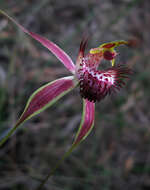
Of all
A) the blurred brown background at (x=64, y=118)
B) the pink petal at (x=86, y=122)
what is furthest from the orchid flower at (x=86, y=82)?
the blurred brown background at (x=64, y=118)

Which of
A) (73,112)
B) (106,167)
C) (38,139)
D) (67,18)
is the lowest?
(106,167)

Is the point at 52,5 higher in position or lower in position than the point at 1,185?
higher

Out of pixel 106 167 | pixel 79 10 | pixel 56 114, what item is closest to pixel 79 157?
pixel 106 167

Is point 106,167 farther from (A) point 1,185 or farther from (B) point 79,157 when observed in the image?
(A) point 1,185

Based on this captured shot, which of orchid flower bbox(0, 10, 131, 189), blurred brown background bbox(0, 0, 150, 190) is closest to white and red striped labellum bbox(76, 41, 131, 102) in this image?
orchid flower bbox(0, 10, 131, 189)

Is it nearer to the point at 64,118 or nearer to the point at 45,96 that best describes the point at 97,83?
the point at 45,96

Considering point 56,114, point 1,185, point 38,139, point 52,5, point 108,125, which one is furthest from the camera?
point 52,5

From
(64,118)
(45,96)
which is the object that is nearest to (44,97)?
(45,96)
